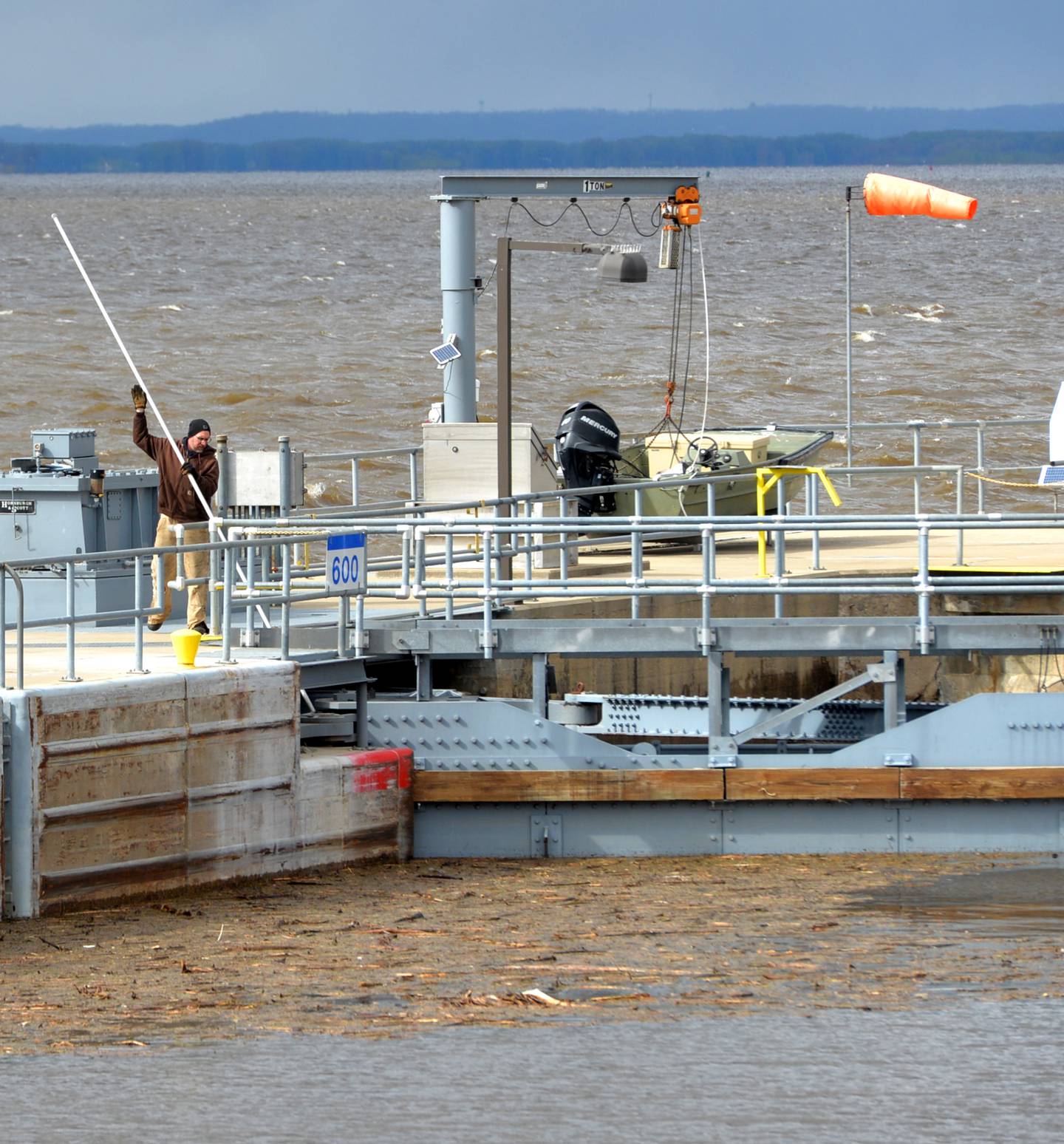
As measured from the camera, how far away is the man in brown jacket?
16656mm

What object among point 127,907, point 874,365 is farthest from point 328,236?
point 127,907

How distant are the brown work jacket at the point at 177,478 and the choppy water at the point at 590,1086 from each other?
5.90 m

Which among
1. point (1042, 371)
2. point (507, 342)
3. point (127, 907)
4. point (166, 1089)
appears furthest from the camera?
point (1042, 371)

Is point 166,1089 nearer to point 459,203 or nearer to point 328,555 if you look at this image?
point 328,555

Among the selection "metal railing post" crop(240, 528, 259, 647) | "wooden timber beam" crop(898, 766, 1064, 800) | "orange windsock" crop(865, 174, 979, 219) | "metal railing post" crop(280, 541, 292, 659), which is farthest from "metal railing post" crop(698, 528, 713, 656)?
"orange windsock" crop(865, 174, 979, 219)

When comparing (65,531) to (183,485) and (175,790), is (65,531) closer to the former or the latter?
(183,485)

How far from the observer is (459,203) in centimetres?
2112

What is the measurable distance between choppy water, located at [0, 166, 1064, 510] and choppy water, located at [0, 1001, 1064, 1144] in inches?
1022

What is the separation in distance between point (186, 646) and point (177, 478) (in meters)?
2.33

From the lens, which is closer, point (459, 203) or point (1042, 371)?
point (459, 203)

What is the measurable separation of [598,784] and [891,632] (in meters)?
2.22

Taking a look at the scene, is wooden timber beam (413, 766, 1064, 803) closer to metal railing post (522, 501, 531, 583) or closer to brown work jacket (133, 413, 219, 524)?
metal railing post (522, 501, 531, 583)

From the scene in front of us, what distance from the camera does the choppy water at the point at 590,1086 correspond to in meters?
10.7

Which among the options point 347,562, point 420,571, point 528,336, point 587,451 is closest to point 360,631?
point 347,562
